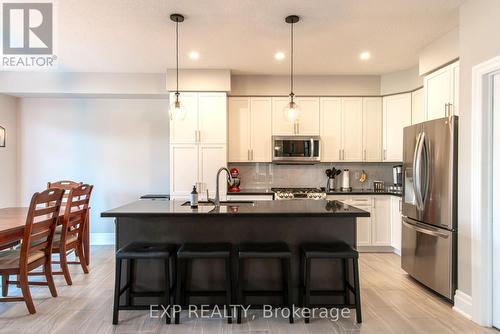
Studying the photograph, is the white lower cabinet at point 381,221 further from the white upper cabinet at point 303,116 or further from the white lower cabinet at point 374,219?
the white upper cabinet at point 303,116

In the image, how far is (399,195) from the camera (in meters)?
4.17

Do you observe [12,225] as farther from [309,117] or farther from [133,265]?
[309,117]

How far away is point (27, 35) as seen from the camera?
320 centimetres

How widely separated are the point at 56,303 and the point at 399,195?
4.38 meters

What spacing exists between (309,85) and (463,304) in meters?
3.51

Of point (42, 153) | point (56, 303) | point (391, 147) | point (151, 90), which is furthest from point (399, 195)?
point (42, 153)

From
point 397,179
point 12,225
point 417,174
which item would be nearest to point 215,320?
point 12,225

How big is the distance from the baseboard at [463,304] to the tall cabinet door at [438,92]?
1.85 meters

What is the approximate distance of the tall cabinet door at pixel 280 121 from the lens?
186 inches

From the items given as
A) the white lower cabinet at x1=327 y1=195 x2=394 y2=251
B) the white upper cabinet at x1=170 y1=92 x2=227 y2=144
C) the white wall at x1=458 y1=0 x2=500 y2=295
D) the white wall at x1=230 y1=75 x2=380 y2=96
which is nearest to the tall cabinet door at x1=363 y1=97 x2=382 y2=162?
the white wall at x1=230 y1=75 x2=380 y2=96

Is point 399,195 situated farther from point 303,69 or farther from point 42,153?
point 42,153


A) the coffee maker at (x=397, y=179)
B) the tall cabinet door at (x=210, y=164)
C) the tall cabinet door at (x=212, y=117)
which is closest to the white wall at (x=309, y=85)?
the tall cabinet door at (x=212, y=117)

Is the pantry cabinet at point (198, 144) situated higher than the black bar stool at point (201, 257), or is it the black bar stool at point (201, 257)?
the pantry cabinet at point (198, 144)

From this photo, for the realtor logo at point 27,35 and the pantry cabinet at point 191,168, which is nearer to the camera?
the realtor logo at point 27,35
